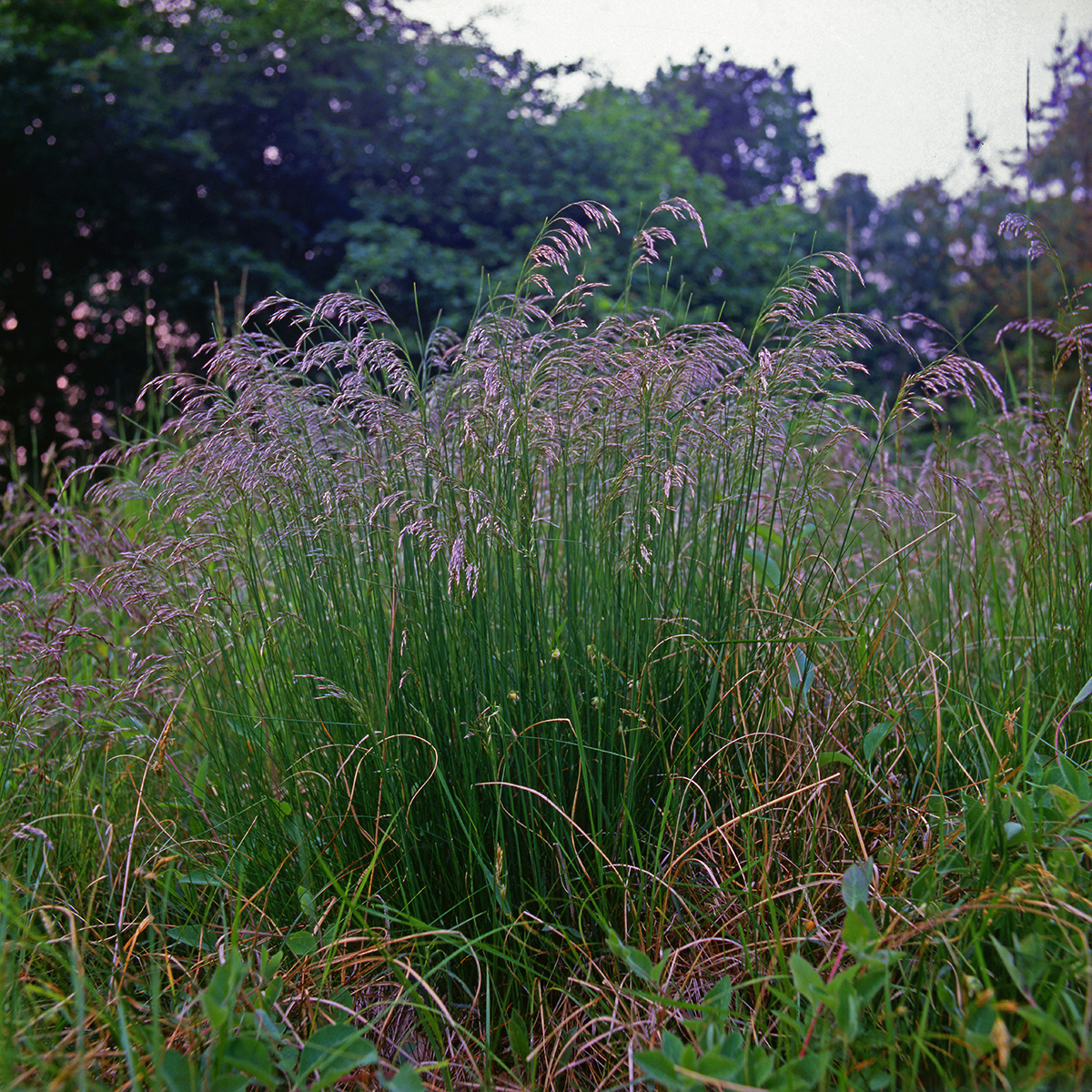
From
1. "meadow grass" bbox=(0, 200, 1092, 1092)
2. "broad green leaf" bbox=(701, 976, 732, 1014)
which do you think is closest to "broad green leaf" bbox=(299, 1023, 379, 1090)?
"meadow grass" bbox=(0, 200, 1092, 1092)

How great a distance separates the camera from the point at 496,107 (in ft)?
31.1

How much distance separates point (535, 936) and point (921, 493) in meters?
1.61

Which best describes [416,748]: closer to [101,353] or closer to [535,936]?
[535,936]

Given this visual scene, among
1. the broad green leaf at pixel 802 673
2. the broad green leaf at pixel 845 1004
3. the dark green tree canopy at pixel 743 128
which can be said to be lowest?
the broad green leaf at pixel 845 1004

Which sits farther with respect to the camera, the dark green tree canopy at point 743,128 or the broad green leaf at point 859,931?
the dark green tree canopy at point 743,128

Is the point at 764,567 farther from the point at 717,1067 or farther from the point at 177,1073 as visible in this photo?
the point at 177,1073

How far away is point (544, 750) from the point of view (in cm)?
142

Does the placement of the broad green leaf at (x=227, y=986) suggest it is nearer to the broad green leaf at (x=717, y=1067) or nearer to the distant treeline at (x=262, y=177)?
the broad green leaf at (x=717, y=1067)

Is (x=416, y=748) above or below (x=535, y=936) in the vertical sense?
above

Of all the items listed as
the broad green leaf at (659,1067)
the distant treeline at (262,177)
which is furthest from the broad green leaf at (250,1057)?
the distant treeline at (262,177)

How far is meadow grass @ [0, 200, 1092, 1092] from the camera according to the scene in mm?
1188

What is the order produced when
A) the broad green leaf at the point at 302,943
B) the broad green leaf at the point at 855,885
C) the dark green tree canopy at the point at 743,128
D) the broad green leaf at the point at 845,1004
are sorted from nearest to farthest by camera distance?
the broad green leaf at the point at 845,1004
the broad green leaf at the point at 855,885
the broad green leaf at the point at 302,943
the dark green tree canopy at the point at 743,128

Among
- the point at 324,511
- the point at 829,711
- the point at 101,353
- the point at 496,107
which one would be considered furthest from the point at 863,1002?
the point at 101,353

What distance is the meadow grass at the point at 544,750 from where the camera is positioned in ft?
3.90
